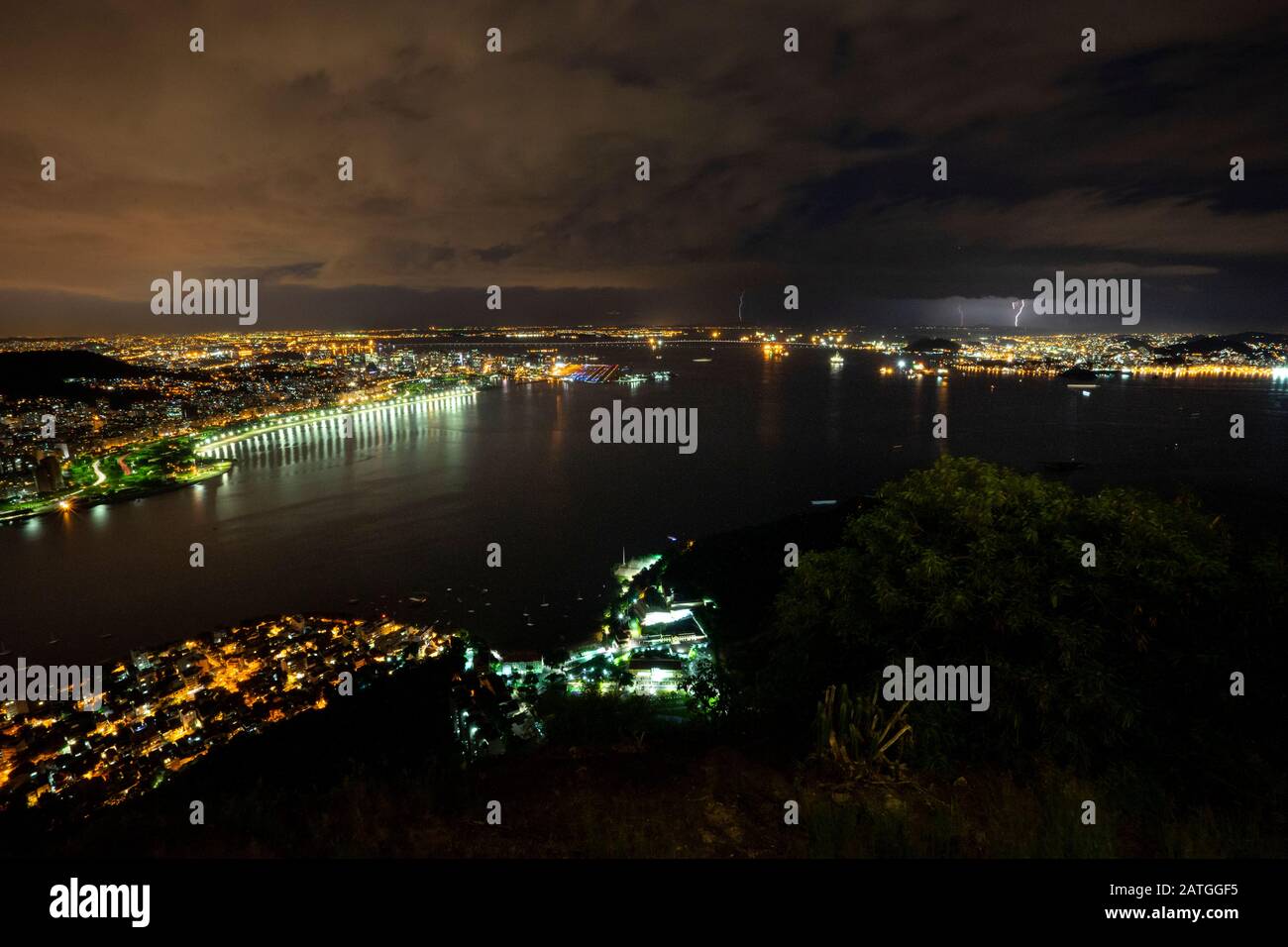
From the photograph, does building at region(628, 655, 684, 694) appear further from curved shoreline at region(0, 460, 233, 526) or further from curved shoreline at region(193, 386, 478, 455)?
curved shoreline at region(193, 386, 478, 455)

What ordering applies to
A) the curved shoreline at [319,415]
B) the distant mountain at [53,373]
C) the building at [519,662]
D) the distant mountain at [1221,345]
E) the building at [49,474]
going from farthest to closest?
1. the distant mountain at [1221,345]
2. the distant mountain at [53,373]
3. the curved shoreline at [319,415]
4. the building at [49,474]
5. the building at [519,662]

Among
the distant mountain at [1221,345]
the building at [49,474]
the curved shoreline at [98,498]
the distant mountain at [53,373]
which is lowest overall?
the curved shoreline at [98,498]

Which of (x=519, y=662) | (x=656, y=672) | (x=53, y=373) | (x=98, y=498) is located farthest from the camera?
(x=53, y=373)

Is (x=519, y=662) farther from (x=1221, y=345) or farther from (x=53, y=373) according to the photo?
(x=1221, y=345)

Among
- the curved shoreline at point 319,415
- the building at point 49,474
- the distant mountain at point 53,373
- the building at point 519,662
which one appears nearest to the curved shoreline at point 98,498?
the building at point 49,474

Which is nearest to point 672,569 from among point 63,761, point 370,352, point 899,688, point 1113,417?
point 63,761

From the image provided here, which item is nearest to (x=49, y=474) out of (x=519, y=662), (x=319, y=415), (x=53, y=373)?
(x=319, y=415)

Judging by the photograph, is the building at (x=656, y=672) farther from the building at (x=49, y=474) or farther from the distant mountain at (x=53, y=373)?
the distant mountain at (x=53, y=373)

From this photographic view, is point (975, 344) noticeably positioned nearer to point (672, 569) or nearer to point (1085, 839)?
point (672, 569)
